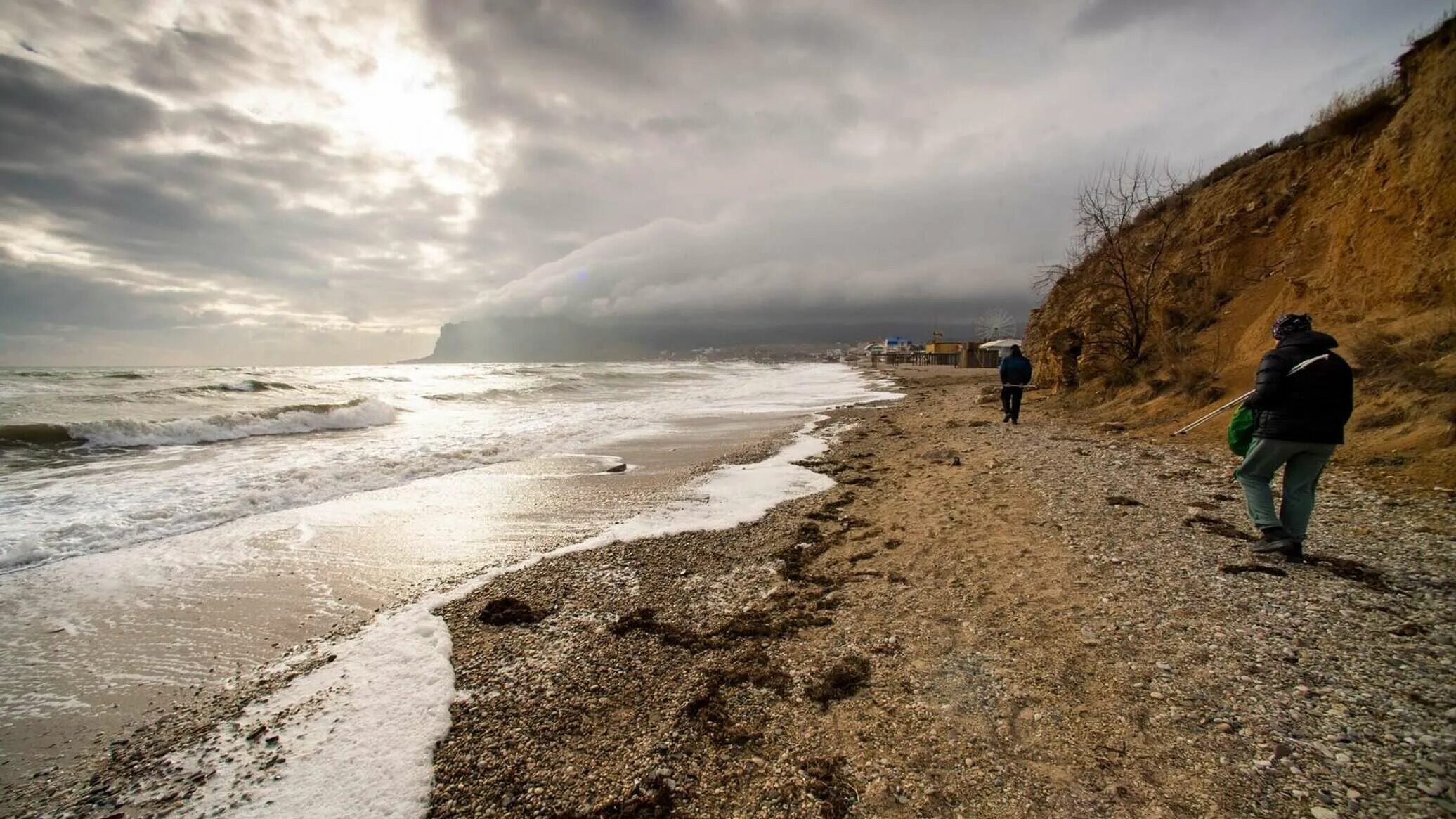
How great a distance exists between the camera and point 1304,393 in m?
4.70

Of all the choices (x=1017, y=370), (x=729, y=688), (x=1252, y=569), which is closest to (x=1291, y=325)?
(x=1252, y=569)

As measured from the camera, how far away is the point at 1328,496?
20.3ft

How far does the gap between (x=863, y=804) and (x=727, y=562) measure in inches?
137

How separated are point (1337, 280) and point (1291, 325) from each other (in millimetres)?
8613

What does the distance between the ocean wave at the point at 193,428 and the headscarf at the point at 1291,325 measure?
74.6ft

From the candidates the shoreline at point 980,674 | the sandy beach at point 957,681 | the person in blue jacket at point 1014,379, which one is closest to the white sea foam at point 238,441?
the sandy beach at point 957,681

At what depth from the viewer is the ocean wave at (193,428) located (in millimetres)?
14445

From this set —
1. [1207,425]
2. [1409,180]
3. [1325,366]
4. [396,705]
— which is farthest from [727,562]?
[1409,180]

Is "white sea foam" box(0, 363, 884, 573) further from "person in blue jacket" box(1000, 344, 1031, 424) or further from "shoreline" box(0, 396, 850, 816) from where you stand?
"person in blue jacket" box(1000, 344, 1031, 424)

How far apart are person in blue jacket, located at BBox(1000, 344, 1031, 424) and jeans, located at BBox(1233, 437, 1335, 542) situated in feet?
32.0

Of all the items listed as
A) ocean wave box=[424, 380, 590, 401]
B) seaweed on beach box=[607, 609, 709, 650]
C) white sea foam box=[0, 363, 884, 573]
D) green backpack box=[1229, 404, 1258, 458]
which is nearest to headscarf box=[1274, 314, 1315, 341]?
green backpack box=[1229, 404, 1258, 458]

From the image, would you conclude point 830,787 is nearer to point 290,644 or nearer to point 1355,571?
point 290,644

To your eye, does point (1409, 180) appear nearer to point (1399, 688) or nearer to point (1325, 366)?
point (1325, 366)

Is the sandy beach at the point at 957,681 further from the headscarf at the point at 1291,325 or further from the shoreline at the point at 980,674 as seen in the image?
the headscarf at the point at 1291,325
